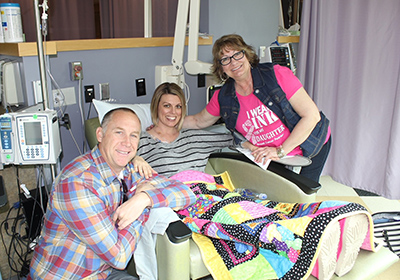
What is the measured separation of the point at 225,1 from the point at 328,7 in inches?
33.2

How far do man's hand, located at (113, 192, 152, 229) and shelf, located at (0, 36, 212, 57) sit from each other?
100 cm

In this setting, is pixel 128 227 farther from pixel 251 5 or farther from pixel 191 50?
pixel 251 5

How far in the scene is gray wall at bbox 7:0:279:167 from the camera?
2.03m

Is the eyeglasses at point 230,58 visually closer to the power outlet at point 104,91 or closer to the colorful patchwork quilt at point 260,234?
the colorful patchwork quilt at point 260,234

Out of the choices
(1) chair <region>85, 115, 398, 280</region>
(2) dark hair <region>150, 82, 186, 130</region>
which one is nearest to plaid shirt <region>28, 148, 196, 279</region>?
(1) chair <region>85, 115, 398, 280</region>

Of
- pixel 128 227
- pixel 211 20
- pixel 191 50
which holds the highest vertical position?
pixel 211 20

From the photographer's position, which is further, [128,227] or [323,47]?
[323,47]

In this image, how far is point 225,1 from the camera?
2738mm

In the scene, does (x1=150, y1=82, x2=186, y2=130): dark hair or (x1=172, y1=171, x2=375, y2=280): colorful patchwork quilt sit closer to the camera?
(x1=172, y1=171, x2=375, y2=280): colorful patchwork quilt

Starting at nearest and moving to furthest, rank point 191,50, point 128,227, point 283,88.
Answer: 1. point 128,227
2. point 283,88
3. point 191,50

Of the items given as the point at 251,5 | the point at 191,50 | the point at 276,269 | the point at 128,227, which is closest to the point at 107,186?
the point at 128,227

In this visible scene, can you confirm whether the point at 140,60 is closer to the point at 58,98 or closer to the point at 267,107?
the point at 58,98

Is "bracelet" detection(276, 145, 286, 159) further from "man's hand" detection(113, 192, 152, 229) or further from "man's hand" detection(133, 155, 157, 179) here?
"man's hand" detection(113, 192, 152, 229)

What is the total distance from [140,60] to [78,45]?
1.49 ft
